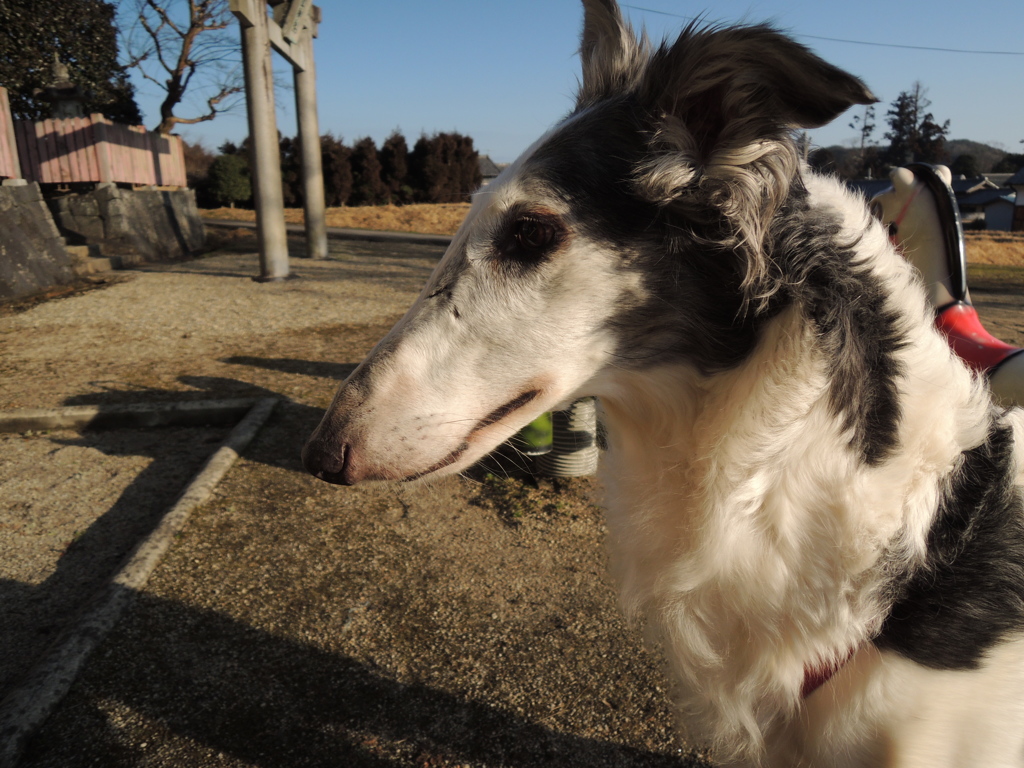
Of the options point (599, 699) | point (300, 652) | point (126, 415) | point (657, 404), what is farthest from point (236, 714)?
point (126, 415)

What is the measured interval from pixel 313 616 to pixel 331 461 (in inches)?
66.0

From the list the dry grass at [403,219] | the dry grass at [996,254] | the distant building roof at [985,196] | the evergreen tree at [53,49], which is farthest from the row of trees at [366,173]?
the distant building roof at [985,196]

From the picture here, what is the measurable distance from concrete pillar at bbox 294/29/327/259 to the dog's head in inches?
484

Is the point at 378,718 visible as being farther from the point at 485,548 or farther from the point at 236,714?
the point at 485,548

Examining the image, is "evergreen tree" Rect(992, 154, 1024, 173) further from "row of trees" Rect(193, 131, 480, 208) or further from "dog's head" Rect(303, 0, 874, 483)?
"dog's head" Rect(303, 0, 874, 483)

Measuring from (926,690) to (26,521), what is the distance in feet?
13.7

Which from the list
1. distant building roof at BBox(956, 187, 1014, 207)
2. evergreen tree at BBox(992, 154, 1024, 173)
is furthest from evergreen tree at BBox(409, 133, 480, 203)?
evergreen tree at BBox(992, 154, 1024, 173)

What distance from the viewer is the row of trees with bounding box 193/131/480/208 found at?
102ft

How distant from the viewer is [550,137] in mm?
1683

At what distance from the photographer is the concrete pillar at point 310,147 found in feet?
41.1

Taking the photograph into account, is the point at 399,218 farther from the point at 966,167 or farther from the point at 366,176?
the point at 966,167

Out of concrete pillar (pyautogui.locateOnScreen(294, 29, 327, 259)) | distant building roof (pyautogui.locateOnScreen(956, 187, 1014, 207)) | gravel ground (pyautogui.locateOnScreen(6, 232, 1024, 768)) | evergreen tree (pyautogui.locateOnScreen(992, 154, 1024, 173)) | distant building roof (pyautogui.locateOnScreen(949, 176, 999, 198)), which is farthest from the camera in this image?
evergreen tree (pyautogui.locateOnScreen(992, 154, 1024, 173))

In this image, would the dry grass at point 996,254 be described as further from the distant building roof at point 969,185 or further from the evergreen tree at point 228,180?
the distant building roof at point 969,185

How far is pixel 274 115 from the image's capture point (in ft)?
32.9
